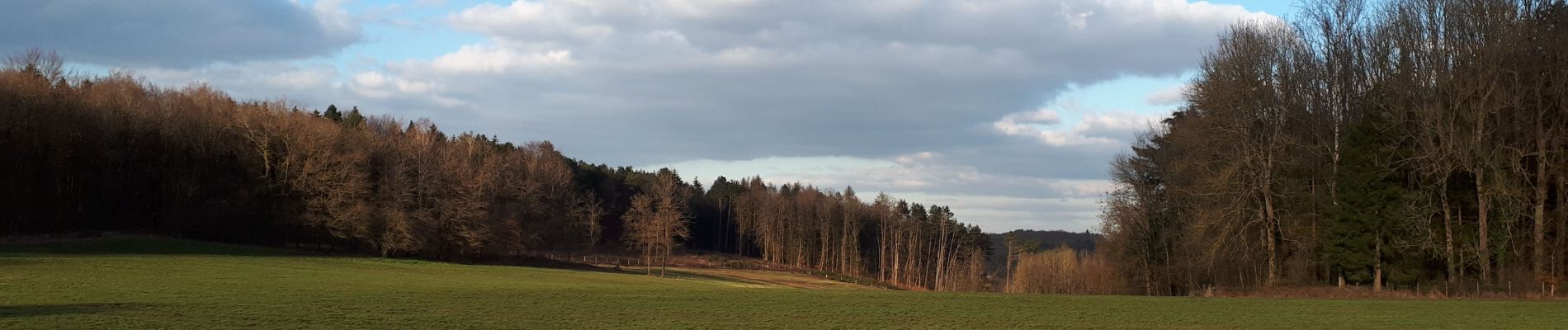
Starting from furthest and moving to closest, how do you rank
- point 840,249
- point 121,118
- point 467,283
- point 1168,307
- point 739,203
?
point 739,203 < point 840,249 < point 121,118 < point 467,283 < point 1168,307

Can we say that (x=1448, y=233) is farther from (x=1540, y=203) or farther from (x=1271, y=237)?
(x=1271, y=237)

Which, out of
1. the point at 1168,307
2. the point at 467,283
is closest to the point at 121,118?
the point at 467,283

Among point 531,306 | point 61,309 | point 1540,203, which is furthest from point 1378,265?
point 61,309

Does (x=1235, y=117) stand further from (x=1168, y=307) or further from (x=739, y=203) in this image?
(x=739, y=203)

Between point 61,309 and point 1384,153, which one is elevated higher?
point 1384,153

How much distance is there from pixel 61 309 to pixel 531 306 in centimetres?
1135

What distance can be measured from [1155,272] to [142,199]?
64.4 meters

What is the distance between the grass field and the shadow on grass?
0.16 feet

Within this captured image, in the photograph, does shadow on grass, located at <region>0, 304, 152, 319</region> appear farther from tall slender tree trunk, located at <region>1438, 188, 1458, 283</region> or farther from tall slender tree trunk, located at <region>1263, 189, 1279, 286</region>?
tall slender tree trunk, located at <region>1438, 188, 1458, 283</region>

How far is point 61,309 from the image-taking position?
2373 cm

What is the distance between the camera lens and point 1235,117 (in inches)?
2036

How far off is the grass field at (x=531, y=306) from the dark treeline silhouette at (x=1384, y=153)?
27.0 feet

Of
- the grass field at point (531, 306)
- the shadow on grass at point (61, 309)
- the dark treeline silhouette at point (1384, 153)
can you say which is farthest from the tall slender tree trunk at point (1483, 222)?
the shadow on grass at point (61, 309)

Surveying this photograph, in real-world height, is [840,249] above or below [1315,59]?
below
